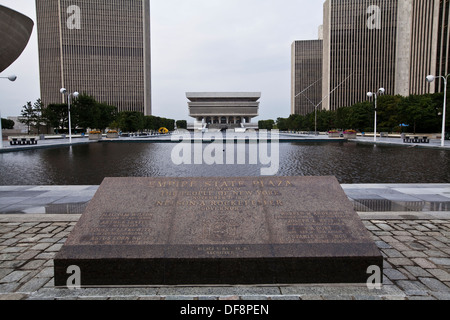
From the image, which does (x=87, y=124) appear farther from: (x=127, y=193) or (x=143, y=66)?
(x=143, y=66)

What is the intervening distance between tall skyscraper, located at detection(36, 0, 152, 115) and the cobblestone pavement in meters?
135

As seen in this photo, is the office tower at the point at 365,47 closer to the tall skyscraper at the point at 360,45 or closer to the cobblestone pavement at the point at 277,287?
the tall skyscraper at the point at 360,45

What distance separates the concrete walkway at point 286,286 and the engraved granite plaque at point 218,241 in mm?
144

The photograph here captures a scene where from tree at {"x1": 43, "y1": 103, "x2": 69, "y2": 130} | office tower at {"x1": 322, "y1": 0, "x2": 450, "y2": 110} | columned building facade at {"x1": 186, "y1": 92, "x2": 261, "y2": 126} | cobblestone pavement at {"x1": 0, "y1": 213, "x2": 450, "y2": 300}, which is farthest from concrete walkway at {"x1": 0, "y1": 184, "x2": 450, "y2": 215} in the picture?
columned building facade at {"x1": 186, "y1": 92, "x2": 261, "y2": 126}

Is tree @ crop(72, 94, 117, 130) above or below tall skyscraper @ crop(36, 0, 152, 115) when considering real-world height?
below

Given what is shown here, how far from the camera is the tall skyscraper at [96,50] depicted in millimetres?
123062

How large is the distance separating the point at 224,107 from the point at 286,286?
132354 mm

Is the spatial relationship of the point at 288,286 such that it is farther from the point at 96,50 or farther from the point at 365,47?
the point at 96,50

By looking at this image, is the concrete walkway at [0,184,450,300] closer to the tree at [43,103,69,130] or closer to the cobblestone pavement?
the cobblestone pavement

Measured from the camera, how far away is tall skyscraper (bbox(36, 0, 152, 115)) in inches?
Result: 4845

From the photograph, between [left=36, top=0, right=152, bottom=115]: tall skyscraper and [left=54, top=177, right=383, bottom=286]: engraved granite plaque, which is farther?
[left=36, top=0, right=152, bottom=115]: tall skyscraper

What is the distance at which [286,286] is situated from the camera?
351 cm
